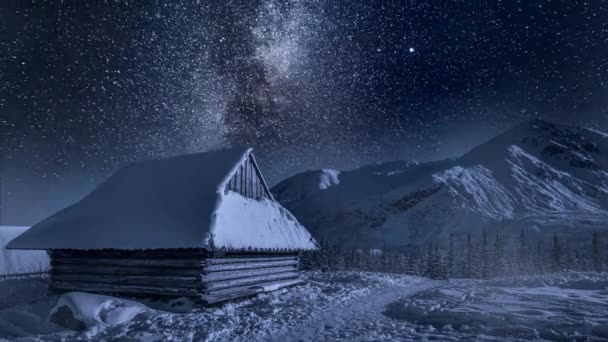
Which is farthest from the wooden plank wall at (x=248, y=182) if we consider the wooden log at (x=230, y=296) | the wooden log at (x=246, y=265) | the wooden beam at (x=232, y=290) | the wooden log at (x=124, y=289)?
the wooden log at (x=124, y=289)

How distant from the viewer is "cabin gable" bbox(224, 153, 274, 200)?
1452cm

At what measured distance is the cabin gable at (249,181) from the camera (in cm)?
1452

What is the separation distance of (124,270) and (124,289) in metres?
0.58

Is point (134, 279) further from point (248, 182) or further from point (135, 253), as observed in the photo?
point (248, 182)

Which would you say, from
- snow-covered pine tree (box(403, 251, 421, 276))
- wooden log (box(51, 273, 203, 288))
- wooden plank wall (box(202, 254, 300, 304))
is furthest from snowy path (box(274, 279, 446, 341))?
snow-covered pine tree (box(403, 251, 421, 276))

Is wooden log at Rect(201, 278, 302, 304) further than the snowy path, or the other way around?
wooden log at Rect(201, 278, 302, 304)

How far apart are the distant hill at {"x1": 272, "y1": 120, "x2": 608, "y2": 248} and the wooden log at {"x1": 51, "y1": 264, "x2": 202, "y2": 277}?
3015 inches

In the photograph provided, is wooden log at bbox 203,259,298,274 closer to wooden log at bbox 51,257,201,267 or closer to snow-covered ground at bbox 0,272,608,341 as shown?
wooden log at bbox 51,257,201,267

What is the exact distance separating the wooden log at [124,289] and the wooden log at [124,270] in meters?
0.39

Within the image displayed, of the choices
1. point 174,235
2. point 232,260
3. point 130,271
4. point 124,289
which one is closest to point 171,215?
point 174,235

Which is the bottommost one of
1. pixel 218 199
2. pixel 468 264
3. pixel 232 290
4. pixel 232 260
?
pixel 468 264

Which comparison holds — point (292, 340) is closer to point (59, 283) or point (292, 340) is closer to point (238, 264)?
point (238, 264)

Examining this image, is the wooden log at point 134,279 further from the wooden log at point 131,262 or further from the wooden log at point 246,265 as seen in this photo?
the wooden log at point 246,265

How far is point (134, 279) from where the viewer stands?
38.8ft
